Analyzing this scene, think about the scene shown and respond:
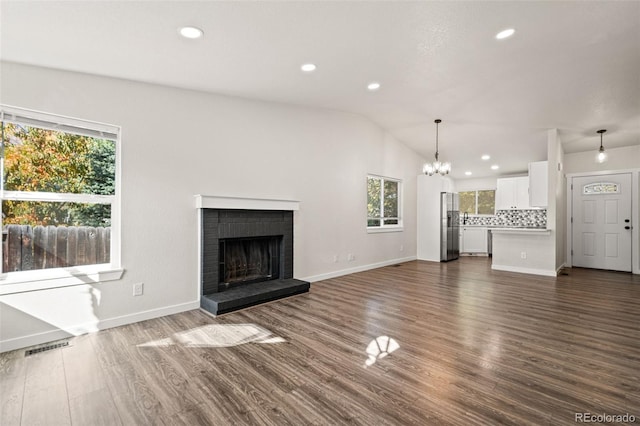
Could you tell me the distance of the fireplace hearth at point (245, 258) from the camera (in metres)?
3.79

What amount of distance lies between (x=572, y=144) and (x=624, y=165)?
1109 mm

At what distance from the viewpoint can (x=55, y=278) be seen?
2.85 meters

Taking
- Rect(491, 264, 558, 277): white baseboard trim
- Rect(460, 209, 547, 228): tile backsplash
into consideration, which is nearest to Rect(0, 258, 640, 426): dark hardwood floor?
Rect(491, 264, 558, 277): white baseboard trim

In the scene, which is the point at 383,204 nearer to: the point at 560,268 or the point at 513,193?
the point at 513,193

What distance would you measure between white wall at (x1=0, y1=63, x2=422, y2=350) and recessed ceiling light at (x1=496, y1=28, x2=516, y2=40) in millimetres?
2898

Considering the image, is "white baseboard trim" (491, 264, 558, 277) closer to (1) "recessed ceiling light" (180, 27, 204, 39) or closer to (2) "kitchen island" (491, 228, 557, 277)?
(2) "kitchen island" (491, 228, 557, 277)

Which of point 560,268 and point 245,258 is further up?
point 245,258

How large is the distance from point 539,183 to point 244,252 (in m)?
5.87

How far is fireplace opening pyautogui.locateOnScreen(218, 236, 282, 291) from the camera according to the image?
4.14m

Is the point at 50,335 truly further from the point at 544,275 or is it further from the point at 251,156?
the point at 544,275

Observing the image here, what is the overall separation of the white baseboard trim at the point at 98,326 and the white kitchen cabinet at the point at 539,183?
6516 mm

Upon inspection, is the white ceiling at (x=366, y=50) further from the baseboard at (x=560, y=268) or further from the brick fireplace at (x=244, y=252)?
the baseboard at (x=560, y=268)

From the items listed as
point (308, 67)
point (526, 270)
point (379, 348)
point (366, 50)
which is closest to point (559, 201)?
point (526, 270)

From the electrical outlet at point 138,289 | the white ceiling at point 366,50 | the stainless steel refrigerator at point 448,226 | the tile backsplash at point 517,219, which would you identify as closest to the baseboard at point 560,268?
the tile backsplash at point 517,219
